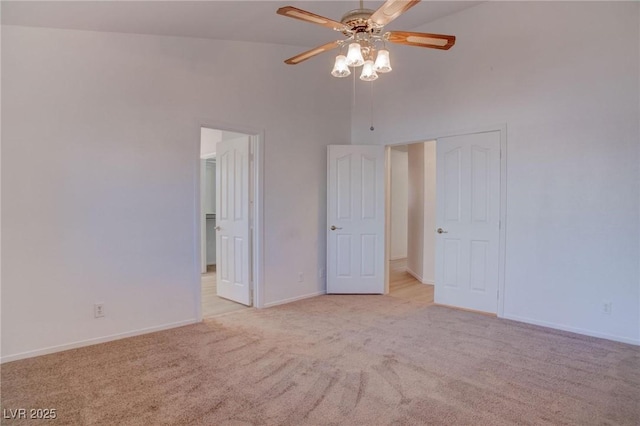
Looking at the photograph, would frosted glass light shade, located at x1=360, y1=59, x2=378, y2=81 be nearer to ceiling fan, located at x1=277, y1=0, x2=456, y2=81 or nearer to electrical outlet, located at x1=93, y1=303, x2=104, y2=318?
ceiling fan, located at x1=277, y1=0, x2=456, y2=81

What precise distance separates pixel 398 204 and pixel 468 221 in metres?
4.48

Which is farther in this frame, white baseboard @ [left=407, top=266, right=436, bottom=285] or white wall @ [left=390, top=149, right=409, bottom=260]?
white wall @ [left=390, top=149, right=409, bottom=260]

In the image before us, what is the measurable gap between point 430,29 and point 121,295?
4413 millimetres

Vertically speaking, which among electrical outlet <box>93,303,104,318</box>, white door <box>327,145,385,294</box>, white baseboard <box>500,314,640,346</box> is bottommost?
white baseboard <box>500,314,640,346</box>

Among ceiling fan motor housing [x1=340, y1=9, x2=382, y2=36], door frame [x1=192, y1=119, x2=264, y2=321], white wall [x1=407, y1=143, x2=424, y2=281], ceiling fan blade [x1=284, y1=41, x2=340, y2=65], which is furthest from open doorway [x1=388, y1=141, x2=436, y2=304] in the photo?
ceiling fan motor housing [x1=340, y1=9, x2=382, y2=36]

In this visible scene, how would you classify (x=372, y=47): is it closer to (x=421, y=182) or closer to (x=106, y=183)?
(x=106, y=183)

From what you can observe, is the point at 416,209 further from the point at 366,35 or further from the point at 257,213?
the point at 366,35

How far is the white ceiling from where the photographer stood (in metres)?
2.76

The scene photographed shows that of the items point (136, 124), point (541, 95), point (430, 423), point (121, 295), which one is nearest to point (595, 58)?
point (541, 95)

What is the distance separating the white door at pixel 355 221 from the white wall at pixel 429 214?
1150 mm

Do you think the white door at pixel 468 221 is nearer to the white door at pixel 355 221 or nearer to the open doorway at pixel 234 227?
the white door at pixel 355 221

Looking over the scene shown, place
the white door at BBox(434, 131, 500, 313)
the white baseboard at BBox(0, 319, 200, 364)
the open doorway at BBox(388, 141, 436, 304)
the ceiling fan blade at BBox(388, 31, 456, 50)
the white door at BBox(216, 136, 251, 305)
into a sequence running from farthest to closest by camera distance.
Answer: the open doorway at BBox(388, 141, 436, 304), the white door at BBox(216, 136, 251, 305), the white door at BBox(434, 131, 500, 313), the white baseboard at BBox(0, 319, 200, 364), the ceiling fan blade at BBox(388, 31, 456, 50)

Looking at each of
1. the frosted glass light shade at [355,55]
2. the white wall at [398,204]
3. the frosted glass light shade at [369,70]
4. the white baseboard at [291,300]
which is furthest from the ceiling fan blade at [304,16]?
the white wall at [398,204]

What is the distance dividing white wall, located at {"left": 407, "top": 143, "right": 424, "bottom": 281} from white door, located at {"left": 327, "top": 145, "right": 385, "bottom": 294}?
134cm
